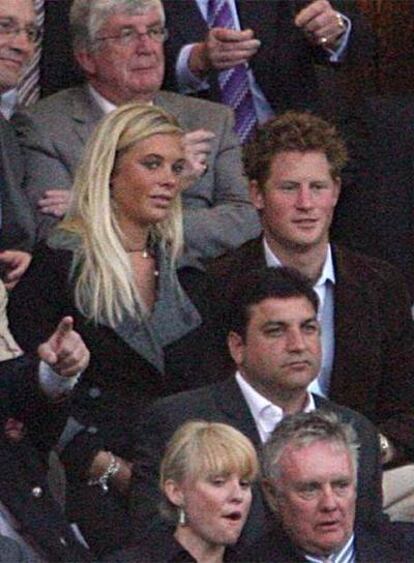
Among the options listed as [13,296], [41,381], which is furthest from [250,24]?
[41,381]

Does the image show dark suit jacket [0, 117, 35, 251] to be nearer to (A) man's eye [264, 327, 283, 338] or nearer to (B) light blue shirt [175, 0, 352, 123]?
(B) light blue shirt [175, 0, 352, 123]

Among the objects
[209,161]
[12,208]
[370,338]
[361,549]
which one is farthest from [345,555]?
[209,161]

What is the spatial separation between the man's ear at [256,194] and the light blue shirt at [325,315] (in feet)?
0.36

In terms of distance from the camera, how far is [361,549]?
259 inches

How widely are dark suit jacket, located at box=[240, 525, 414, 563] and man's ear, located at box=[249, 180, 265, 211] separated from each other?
4.13 feet

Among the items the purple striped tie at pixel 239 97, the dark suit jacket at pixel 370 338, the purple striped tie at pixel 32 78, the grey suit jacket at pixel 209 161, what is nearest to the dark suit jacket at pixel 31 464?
the dark suit jacket at pixel 370 338

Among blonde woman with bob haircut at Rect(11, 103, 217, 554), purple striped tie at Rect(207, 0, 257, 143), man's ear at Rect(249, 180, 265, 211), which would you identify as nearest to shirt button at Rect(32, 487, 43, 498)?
blonde woman with bob haircut at Rect(11, 103, 217, 554)

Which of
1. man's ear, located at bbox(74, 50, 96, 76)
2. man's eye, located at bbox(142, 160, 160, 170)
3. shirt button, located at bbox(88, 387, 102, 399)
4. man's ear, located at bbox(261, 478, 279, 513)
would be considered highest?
man's ear, located at bbox(74, 50, 96, 76)

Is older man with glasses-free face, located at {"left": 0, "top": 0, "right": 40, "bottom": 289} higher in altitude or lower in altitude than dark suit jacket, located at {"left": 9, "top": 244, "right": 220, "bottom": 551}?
higher

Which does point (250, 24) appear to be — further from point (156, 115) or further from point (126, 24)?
point (156, 115)

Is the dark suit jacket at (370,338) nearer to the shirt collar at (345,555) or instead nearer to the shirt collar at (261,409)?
the shirt collar at (261,409)

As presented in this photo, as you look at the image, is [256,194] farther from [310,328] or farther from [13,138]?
[13,138]

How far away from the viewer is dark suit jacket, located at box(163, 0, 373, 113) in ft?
28.4

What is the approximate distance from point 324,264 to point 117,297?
0.66 meters
